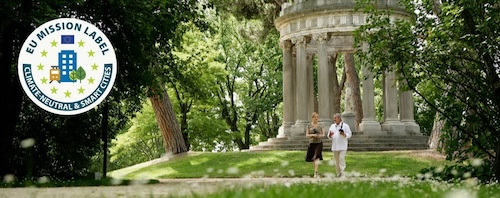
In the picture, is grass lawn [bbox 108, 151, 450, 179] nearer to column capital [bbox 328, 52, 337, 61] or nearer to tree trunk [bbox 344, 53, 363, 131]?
tree trunk [bbox 344, 53, 363, 131]

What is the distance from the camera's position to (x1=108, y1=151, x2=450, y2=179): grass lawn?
20062 mm

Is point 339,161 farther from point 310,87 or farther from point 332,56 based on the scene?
point 332,56

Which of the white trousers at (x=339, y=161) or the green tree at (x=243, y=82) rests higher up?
the green tree at (x=243, y=82)

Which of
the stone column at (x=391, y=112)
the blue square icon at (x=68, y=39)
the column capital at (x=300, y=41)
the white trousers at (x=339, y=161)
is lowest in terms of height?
the white trousers at (x=339, y=161)

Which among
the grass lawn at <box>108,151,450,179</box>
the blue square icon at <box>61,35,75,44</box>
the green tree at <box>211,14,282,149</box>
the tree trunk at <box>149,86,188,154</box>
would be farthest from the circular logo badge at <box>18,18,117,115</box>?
the green tree at <box>211,14,282,149</box>

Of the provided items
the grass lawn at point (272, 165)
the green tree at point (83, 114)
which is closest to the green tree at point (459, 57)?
the green tree at point (83, 114)

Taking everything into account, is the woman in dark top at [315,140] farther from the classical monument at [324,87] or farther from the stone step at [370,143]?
A: the classical monument at [324,87]

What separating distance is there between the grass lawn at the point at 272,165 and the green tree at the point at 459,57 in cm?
663

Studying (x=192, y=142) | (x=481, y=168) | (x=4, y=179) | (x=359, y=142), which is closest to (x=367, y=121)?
(x=359, y=142)

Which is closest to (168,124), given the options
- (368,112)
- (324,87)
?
(324,87)

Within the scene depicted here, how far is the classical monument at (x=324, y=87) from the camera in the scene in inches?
1131

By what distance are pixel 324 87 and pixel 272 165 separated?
8.60 meters

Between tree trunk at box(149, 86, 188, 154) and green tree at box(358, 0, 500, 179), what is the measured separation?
14.2m

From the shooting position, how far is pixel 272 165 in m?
22.1
